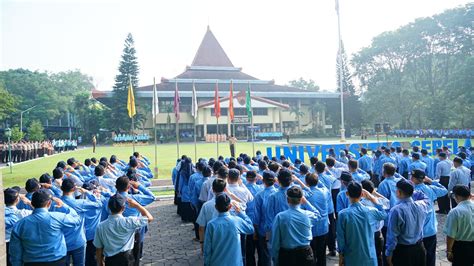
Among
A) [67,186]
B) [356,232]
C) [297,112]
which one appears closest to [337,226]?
[356,232]

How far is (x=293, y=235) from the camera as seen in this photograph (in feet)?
11.4

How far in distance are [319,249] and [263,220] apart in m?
0.85

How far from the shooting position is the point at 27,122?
145ft

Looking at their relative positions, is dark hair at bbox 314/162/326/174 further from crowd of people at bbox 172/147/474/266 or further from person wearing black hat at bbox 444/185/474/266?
person wearing black hat at bbox 444/185/474/266

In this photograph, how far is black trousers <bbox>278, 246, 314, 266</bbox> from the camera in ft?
11.5

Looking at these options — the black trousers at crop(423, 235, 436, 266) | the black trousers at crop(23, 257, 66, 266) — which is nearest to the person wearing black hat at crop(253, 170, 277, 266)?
the black trousers at crop(423, 235, 436, 266)

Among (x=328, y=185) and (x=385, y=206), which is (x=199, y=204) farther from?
(x=385, y=206)

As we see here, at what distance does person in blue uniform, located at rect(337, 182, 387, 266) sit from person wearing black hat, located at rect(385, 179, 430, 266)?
0.63 ft

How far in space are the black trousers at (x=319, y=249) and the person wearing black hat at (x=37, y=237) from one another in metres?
3.03

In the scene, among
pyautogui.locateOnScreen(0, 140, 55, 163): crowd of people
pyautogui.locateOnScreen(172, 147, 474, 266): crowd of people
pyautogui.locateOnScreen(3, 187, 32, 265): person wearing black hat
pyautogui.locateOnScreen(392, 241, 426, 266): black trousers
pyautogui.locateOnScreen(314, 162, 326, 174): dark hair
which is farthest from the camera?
pyautogui.locateOnScreen(0, 140, 55, 163): crowd of people

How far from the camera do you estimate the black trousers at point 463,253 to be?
382 centimetres

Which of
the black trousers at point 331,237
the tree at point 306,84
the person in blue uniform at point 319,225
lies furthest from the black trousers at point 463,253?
the tree at point 306,84

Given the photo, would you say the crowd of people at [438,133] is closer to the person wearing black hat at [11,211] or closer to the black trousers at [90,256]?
the black trousers at [90,256]

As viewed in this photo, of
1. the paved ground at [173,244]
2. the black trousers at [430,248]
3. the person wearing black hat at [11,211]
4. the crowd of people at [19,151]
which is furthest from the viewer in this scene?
the crowd of people at [19,151]
